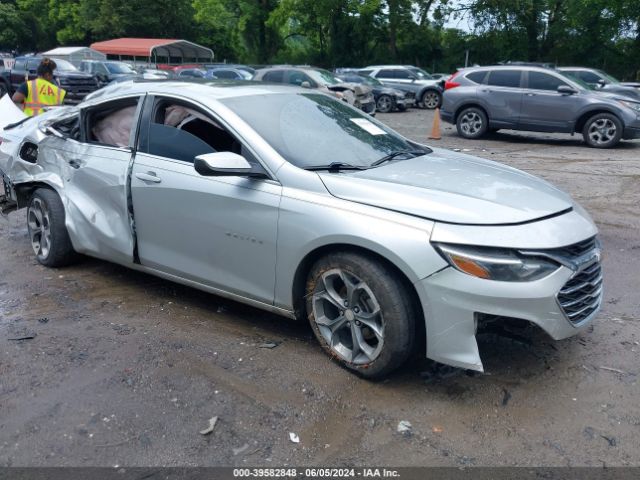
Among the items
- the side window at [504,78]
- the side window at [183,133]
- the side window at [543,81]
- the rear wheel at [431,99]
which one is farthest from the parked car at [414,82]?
the side window at [183,133]

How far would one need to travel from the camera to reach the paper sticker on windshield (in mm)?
4633

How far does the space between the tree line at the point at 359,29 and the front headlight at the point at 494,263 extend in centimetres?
3258

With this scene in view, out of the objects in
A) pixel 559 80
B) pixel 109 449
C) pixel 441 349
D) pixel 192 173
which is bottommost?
pixel 109 449

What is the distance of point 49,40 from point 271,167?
63.9 meters

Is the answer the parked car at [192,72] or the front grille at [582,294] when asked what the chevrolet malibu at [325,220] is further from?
the parked car at [192,72]

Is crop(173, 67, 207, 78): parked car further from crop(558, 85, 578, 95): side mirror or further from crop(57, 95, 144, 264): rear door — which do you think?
crop(57, 95, 144, 264): rear door

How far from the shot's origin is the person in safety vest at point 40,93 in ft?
28.9

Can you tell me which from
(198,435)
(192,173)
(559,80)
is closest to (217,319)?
(192,173)

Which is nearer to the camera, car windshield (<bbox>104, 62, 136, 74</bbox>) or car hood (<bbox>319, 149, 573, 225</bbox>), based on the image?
car hood (<bbox>319, 149, 573, 225</bbox>)

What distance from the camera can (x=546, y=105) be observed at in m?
13.7

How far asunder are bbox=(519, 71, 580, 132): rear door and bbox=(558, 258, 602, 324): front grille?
35.7 feet

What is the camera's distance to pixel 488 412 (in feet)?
10.8

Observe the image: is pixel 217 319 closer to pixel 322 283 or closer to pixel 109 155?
pixel 322 283

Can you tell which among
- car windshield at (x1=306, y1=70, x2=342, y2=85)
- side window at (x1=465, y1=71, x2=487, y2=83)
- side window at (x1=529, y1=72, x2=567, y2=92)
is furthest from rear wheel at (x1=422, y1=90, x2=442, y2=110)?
side window at (x1=529, y1=72, x2=567, y2=92)
